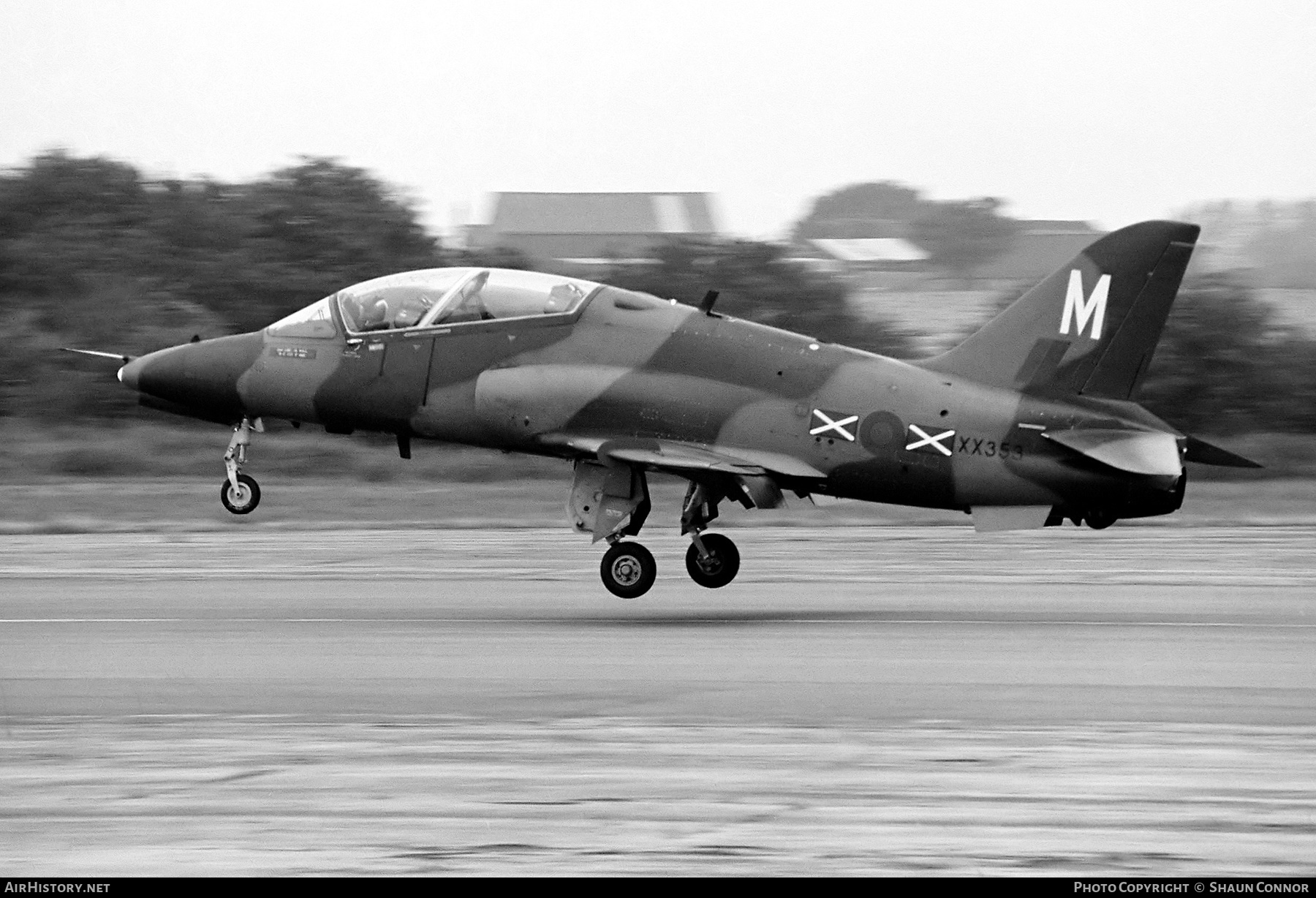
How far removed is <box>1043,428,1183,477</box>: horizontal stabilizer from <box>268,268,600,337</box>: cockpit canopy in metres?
4.76

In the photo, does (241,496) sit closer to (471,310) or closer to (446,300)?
(446,300)

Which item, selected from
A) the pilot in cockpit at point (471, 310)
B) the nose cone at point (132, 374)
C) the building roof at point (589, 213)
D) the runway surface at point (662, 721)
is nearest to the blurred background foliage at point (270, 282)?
the runway surface at point (662, 721)

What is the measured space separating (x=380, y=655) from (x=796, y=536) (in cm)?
1127

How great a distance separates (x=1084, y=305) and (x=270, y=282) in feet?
88.2

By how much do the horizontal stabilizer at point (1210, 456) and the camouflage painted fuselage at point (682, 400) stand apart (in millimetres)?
288

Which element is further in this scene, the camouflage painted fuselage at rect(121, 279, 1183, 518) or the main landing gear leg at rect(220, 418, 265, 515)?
the main landing gear leg at rect(220, 418, 265, 515)

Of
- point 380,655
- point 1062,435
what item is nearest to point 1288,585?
point 1062,435

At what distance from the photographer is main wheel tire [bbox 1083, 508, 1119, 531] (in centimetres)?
1558

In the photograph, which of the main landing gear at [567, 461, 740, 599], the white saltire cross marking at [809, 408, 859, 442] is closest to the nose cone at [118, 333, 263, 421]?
the main landing gear at [567, 461, 740, 599]

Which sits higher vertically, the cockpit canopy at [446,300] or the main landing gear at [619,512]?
the cockpit canopy at [446,300]

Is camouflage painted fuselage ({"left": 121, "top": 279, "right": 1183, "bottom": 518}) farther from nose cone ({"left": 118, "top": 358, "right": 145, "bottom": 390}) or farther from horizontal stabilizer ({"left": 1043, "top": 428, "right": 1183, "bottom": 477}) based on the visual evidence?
horizontal stabilizer ({"left": 1043, "top": 428, "right": 1183, "bottom": 477})

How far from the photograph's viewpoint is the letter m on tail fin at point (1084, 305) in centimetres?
1559

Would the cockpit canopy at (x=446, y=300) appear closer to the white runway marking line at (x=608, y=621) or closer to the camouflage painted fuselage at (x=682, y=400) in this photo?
the camouflage painted fuselage at (x=682, y=400)

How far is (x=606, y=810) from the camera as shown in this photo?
841 centimetres
